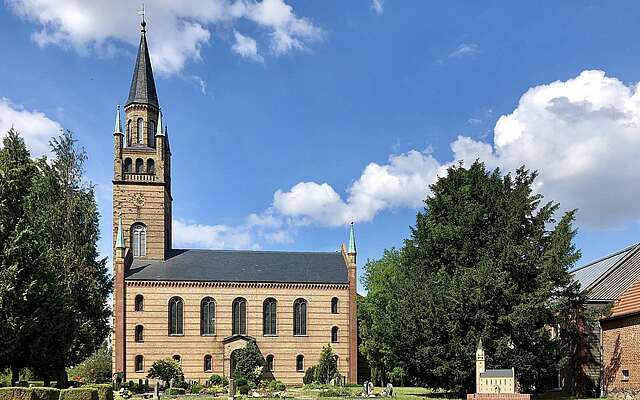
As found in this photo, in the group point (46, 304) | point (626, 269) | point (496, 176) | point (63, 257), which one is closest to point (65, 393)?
point (46, 304)

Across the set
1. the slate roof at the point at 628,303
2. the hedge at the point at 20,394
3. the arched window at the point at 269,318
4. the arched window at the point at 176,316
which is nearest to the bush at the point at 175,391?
the arched window at the point at 176,316

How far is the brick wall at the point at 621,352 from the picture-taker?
3588cm

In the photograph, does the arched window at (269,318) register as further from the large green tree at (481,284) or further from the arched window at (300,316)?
the large green tree at (481,284)

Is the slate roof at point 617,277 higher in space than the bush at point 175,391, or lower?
higher

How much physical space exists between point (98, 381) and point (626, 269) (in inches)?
1958

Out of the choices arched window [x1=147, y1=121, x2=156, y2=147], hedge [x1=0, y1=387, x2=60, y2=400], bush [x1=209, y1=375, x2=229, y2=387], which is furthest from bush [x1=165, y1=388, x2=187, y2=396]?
arched window [x1=147, y1=121, x2=156, y2=147]

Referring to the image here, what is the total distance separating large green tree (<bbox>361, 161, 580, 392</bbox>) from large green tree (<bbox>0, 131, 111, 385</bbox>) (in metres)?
19.3

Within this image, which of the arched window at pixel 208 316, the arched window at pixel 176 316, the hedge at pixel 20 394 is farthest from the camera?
the arched window at pixel 208 316

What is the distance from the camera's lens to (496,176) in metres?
40.5

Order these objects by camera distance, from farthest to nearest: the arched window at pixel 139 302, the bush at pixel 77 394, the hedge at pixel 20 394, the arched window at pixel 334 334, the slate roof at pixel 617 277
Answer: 1. the arched window at pixel 334 334
2. the arched window at pixel 139 302
3. the slate roof at pixel 617 277
4. the bush at pixel 77 394
5. the hedge at pixel 20 394

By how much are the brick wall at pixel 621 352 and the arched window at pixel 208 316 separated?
39.9 m

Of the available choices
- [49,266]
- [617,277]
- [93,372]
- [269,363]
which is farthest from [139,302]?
[617,277]

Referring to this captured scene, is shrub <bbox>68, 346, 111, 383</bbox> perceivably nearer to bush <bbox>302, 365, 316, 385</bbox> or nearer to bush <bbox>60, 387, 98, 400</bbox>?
bush <bbox>302, 365, 316, 385</bbox>

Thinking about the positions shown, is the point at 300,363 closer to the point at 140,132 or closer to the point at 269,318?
the point at 269,318
